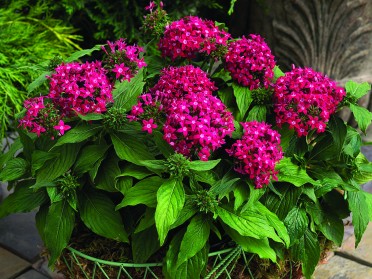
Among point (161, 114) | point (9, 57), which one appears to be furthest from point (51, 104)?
point (9, 57)

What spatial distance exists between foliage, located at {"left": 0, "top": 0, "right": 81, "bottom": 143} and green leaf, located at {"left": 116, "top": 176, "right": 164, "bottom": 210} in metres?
1.07

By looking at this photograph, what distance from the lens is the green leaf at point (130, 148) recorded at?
1683 mm

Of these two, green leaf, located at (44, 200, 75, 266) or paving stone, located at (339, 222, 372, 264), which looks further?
paving stone, located at (339, 222, 372, 264)

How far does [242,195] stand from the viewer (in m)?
1.68

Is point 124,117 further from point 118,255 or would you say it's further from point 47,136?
point 118,255

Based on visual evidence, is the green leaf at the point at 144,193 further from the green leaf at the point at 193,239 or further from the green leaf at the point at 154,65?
the green leaf at the point at 154,65

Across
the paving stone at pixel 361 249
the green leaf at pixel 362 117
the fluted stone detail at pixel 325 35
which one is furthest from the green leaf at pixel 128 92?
the fluted stone detail at pixel 325 35

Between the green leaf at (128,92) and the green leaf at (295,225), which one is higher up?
the green leaf at (128,92)

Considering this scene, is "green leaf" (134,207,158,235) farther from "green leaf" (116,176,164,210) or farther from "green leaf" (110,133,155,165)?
"green leaf" (110,133,155,165)

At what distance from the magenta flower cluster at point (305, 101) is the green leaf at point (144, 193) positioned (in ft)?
1.55

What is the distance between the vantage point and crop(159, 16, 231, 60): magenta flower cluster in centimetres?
196

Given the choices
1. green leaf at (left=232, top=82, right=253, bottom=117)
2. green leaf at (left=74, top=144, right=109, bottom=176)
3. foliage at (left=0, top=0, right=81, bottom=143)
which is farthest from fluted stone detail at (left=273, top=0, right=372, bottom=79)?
green leaf at (left=74, top=144, right=109, bottom=176)

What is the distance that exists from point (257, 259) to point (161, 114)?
2.03 ft

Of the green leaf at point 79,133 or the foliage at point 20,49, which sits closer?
the green leaf at point 79,133
